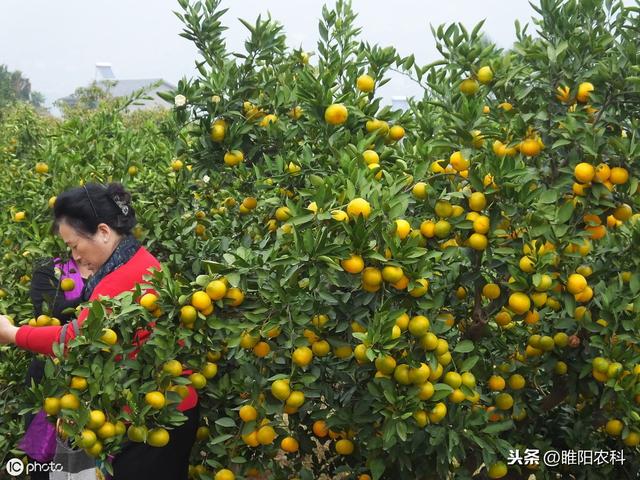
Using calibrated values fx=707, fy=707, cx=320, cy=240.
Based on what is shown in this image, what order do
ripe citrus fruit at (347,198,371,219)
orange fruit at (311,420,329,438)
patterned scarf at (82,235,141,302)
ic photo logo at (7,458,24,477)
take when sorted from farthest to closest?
ic photo logo at (7,458,24,477) < patterned scarf at (82,235,141,302) < orange fruit at (311,420,329,438) < ripe citrus fruit at (347,198,371,219)

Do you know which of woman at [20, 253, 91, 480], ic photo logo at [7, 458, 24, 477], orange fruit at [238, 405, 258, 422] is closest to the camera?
orange fruit at [238, 405, 258, 422]

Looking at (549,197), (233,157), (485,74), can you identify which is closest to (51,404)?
(233,157)

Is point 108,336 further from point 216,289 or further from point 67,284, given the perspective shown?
point 67,284

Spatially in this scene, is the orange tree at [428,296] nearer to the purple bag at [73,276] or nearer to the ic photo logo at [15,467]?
the purple bag at [73,276]

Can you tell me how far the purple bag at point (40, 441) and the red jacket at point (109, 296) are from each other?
659 mm

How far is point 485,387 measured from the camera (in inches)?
96.6

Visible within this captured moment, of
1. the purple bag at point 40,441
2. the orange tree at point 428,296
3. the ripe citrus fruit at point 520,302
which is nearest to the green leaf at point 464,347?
the orange tree at point 428,296

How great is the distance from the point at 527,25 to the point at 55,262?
6.63ft

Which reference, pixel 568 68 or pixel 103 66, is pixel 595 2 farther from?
pixel 103 66

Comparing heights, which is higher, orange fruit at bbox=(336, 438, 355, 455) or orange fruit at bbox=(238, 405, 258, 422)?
orange fruit at bbox=(238, 405, 258, 422)

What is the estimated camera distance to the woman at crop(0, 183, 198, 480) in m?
2.35

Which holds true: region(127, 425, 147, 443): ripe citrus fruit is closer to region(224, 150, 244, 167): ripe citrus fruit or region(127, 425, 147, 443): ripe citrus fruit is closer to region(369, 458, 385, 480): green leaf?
region(369, 458, 385, 480): green leaf

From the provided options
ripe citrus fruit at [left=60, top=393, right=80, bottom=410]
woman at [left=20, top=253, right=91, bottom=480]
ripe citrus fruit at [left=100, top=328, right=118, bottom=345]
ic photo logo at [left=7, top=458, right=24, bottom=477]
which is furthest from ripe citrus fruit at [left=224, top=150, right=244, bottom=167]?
ic photo logo at [left=7, top=458, right=24, bottom=477]

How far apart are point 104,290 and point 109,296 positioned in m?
0.21
